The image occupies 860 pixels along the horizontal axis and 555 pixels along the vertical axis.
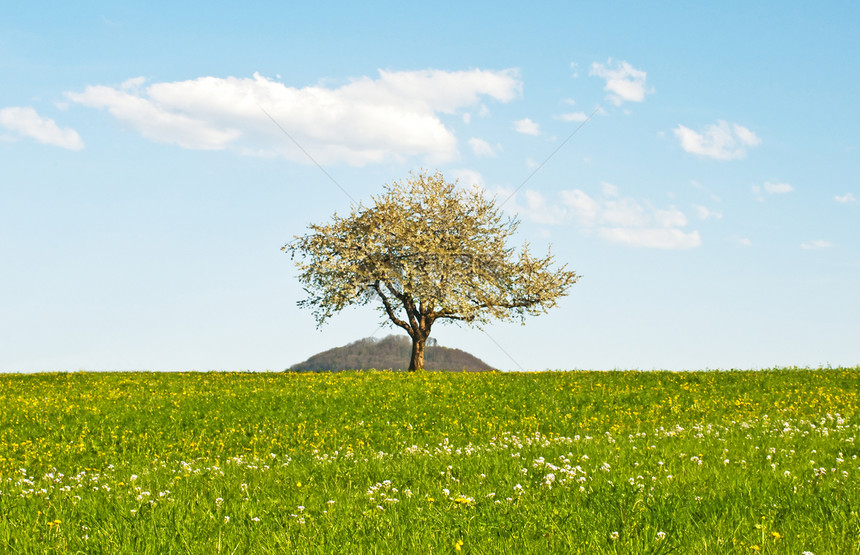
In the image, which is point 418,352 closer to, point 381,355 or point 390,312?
point 390,312

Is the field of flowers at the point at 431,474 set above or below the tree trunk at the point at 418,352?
below

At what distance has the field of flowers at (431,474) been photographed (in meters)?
6.07

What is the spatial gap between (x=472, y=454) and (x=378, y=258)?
79.8ft

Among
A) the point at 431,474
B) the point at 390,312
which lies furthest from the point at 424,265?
the point at 431,474

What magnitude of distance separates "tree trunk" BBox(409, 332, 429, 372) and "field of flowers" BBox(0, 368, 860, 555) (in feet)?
39.5

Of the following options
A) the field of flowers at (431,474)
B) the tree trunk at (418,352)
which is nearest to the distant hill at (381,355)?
the tree trunk at (418,352)

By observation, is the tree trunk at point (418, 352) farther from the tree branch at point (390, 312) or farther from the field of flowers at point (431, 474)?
the field of flowers at point (431, 474)

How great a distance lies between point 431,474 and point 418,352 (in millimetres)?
26204

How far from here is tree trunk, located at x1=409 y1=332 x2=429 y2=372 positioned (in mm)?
35719

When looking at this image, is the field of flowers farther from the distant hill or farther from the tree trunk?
the distant hill

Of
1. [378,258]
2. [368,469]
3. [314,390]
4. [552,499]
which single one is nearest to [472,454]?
[368,469]

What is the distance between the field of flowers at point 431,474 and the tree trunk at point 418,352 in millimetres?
12039

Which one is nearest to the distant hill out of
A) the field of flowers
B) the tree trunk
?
the tree trunk

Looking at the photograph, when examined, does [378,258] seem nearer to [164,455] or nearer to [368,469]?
[164,455]
